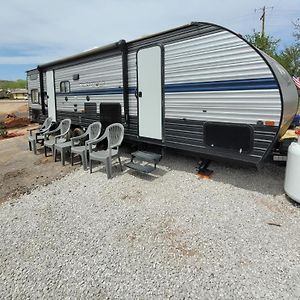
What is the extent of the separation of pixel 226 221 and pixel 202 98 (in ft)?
7.45

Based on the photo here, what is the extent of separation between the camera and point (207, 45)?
472cm

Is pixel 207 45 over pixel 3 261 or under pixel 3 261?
over

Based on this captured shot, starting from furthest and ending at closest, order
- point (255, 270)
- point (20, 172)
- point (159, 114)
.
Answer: point (20, 172) → point (159, 114) → point (255, 270)

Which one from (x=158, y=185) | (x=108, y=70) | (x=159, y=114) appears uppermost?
(x=108, y=70)

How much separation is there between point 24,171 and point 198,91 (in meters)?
4.71

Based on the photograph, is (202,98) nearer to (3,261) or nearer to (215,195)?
(215,195)

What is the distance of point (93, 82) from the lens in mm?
7562

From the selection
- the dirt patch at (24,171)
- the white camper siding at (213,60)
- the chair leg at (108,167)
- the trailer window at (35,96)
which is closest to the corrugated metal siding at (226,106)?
the white camper siding at (213,60)

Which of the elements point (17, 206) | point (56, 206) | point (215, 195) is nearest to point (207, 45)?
point (215, 195)

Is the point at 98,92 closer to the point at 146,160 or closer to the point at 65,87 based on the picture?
the point at 65,87

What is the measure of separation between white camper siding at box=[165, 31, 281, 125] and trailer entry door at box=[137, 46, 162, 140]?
237 millimetres

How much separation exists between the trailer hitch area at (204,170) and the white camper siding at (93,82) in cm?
254

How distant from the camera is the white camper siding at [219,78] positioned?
4191mm

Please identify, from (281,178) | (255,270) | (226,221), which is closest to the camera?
(255,270)
